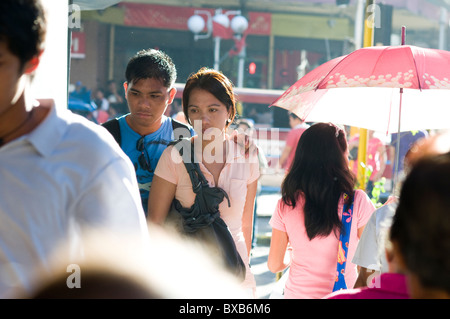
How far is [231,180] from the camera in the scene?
282cm

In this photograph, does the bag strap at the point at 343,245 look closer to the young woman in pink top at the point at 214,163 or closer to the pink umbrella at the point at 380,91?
the young woman in pink top at the point at 214,163

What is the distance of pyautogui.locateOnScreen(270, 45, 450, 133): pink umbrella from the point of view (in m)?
2.98

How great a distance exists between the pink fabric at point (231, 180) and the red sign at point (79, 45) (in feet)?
60.0

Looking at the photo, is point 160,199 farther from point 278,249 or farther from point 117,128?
point 278,249

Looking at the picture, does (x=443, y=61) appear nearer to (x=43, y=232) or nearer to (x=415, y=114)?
(x=415, y=114)

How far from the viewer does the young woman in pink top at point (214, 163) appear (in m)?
2.68

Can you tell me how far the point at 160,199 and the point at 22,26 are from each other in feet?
5.11

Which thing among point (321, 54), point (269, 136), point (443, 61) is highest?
point (321, 54)

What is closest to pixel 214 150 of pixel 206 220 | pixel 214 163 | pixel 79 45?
pixel 214 163

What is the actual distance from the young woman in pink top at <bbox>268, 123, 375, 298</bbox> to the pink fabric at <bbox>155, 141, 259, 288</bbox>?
19cm

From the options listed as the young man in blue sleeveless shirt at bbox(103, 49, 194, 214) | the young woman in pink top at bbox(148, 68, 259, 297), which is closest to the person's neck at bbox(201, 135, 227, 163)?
the young woman in pink top at bbox(148, 68, 259, 297)
